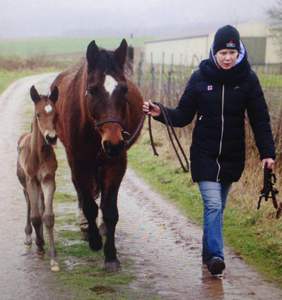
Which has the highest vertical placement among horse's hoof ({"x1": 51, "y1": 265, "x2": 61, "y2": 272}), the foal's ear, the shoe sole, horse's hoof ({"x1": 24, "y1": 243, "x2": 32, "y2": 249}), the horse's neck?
the foal's ear

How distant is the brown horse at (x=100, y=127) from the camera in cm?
460

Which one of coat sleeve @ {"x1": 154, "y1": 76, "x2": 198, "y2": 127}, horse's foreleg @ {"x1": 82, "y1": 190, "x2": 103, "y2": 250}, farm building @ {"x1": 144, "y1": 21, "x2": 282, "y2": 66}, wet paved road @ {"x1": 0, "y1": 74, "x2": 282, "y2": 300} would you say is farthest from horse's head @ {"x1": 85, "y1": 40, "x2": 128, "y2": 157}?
farm building @ {"x1": 144, "y1": 21, "x2": 282, "y2": 66}

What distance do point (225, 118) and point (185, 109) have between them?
1.53 feet

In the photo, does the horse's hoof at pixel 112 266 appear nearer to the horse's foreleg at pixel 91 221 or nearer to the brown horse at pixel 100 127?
the brown horse at pixel 100 127

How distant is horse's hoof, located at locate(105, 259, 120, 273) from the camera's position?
4.94 metres

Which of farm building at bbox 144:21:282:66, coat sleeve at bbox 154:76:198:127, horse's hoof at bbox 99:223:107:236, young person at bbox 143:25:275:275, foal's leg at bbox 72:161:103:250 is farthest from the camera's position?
farm building at bbox 144:21:282:66

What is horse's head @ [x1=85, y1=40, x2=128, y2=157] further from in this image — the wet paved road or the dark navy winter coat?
the wet paved road

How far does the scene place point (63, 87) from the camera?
21.2 ft

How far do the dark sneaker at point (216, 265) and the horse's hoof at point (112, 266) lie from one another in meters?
0.89

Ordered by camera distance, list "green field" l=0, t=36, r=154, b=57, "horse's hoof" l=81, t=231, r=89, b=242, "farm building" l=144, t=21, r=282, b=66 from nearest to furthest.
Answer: "horse's hoof" l=81, t=231, r=89, b=242, "farm building" l=144, t=21, r=282, b=66, "green field" l=0, t=36, r=154, b=57

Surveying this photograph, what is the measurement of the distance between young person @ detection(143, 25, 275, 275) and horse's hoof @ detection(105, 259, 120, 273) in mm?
853

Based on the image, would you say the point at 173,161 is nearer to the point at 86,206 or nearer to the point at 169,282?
the point at 86,206

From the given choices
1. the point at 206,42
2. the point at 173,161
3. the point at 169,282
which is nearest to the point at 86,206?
the point at 169,282

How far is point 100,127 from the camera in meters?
4.62
